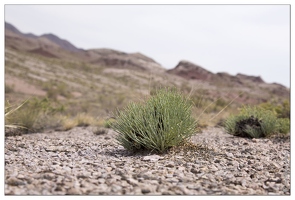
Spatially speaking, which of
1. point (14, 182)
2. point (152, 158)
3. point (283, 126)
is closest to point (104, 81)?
point (283, 126)

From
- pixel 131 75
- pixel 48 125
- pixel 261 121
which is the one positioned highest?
pixel 131 75

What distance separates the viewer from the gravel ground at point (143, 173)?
155 inches

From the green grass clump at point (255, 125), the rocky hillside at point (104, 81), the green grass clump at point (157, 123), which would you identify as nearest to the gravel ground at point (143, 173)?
the green grass clump at point (157, 123)

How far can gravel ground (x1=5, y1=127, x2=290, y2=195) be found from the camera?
12.9ft

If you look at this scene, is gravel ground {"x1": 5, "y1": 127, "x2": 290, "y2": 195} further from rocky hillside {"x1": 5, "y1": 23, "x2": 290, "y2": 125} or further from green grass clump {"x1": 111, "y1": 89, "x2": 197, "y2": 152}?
rocky hillside {"x1": 5, "y1": 23, "x2": 290, "y2": 125}

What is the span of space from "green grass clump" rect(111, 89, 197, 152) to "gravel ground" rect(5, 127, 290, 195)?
213mm

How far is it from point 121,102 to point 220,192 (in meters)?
22.8

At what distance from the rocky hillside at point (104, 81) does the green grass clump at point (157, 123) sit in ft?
0.95

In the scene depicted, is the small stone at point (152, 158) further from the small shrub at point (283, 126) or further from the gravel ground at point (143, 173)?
the small shrub at point (283, 126)

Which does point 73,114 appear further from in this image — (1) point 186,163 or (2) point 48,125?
(1) point 186,163

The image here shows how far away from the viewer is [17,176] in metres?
4.22

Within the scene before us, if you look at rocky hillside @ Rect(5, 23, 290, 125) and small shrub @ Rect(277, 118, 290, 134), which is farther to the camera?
rocky hillside @ Rect(5, 23, 290, 125)

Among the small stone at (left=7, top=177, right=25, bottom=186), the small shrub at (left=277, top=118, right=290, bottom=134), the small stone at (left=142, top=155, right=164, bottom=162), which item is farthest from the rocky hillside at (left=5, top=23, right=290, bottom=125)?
the small stone at (left=7, top=177, right=25, bottom=186)

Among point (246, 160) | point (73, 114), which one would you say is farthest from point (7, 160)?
point (73, 114)
